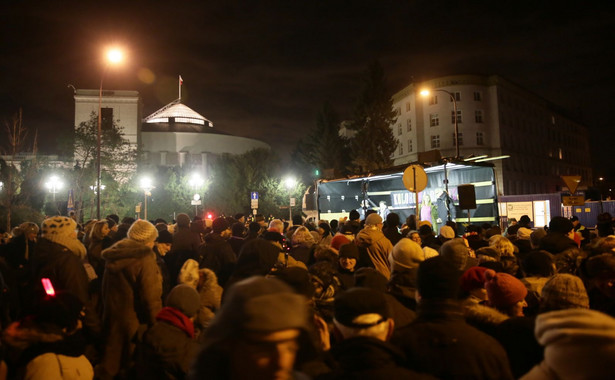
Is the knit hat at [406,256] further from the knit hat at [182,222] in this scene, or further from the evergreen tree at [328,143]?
the evergreen tree at [328,143]

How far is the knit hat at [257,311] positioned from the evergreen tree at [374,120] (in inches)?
2421

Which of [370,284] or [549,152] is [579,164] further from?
[370,284]

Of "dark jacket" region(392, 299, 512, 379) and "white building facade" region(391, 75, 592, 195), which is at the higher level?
"white building facade" region(391, 75, 592, 195)

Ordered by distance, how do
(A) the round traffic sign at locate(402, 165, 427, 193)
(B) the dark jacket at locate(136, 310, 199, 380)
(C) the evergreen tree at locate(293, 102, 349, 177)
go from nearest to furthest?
1. (B) the dark jacket at locate(136, 310, 199, 380)
2. (A) the round traffic sign at locate(402, 165, 427, 193)
3. (C) the evergreen tree at locate(293, 102, 349, 177)

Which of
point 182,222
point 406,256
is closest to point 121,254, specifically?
point 406,256

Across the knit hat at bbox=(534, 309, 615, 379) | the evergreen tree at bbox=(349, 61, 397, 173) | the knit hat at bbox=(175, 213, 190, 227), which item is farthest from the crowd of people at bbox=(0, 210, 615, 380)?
the evergreen tree at bbox=(349, 61, 397, 173)

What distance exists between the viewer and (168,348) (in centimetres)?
367

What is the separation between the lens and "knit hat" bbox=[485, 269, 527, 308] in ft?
12.2

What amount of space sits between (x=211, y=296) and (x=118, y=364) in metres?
1.09

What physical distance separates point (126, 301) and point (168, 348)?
1274 mm

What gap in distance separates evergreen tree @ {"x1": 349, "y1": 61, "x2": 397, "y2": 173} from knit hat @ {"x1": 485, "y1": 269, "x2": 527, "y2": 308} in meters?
59.4

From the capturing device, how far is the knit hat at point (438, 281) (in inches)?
118

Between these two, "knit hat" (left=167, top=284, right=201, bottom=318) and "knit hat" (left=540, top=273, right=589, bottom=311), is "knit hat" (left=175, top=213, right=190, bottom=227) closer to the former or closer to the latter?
"knit hat" (left=167, top=284, right=201, bottom=318)

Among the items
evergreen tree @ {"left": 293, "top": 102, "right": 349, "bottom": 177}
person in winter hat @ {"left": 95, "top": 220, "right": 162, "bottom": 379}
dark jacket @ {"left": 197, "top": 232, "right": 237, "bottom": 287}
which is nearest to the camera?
person in winter hat @ {"left": 95, "top": 220, "right": 162, "bottom": 379}
